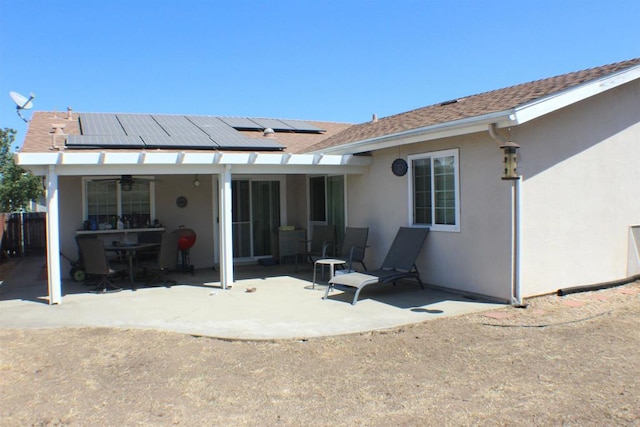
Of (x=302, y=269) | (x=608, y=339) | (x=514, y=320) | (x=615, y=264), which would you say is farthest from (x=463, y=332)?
(x=302, y=269)

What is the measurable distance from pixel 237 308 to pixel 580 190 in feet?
19.3

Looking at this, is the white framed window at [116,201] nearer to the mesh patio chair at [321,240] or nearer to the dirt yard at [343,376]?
the mesh patio chair at [321,240]

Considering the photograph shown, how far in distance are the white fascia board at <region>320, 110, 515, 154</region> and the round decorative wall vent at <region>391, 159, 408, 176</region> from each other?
1.17 ft

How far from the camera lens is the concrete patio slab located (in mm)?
6332

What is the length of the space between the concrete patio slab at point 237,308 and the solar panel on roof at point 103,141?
2776 millimetres

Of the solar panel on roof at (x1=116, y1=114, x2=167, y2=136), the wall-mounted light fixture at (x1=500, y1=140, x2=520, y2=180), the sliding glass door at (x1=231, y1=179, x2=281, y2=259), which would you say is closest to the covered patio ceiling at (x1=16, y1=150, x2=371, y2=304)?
the solar panel on roof at (x1=116, y1=114, x2=167, y2=136)

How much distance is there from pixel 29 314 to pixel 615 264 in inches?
380

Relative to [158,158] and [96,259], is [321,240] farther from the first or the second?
[96,259]

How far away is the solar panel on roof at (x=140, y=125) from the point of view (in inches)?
437

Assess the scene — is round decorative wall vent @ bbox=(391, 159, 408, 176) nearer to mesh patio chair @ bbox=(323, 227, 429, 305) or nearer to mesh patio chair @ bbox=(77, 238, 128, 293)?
mesh patio chair @ bbox=(323, 227, 429, 305)

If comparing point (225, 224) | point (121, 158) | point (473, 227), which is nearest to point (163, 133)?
point (121, 158)

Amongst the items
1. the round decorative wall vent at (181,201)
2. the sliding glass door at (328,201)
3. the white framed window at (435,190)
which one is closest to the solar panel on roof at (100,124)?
the round decorative wall vent at (181,201)

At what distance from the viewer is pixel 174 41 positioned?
14336mm

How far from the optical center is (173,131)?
37.9ft
